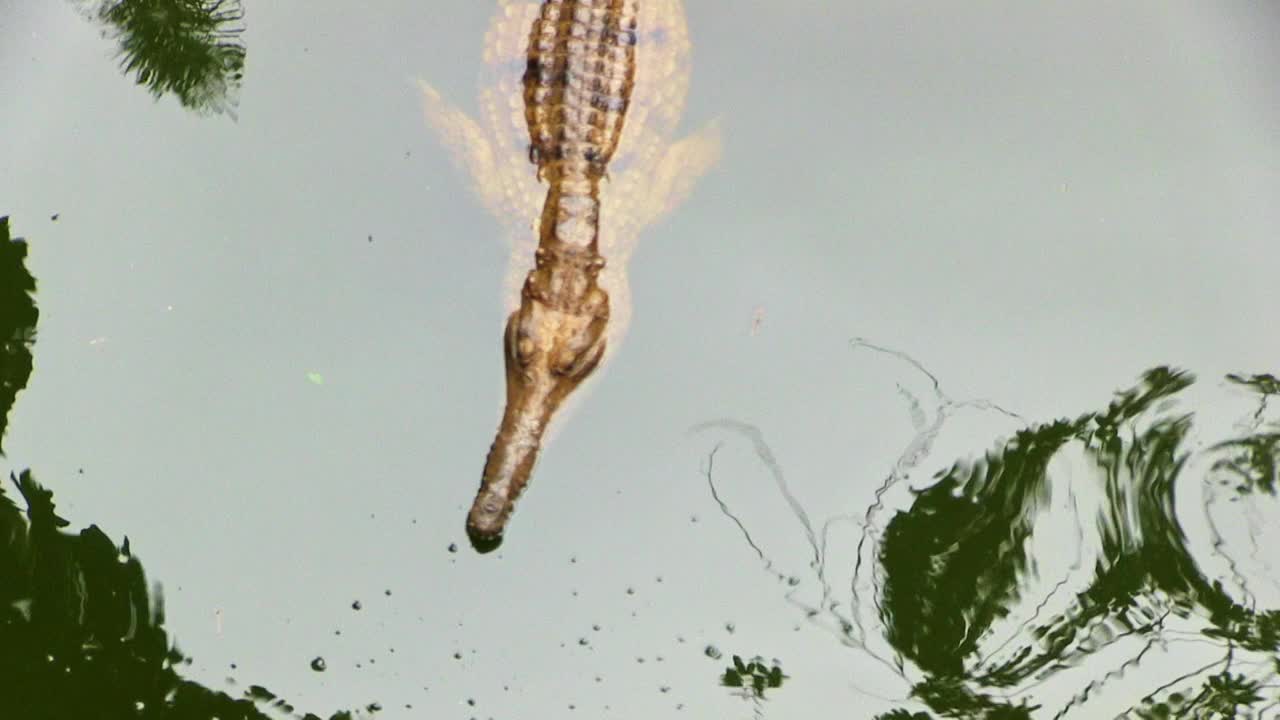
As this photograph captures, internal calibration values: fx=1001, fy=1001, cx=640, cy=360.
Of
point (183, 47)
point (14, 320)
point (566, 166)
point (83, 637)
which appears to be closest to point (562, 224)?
point (566, 166)

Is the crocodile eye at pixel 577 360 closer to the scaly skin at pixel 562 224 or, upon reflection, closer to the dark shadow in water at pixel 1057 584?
the scaly skin at pixel 562 224

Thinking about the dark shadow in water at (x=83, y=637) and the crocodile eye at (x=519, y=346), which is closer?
the dark shadow in water at (x=83, y=637)

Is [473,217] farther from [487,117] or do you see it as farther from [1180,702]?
[1180,702]

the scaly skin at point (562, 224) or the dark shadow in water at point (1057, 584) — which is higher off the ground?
the scaly skin at point (562, 224)

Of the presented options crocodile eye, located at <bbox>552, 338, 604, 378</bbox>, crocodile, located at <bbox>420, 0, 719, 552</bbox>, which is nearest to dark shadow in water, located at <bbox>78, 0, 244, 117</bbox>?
crocodile, located at <bbox>420, 0, 719, 552</bbox>

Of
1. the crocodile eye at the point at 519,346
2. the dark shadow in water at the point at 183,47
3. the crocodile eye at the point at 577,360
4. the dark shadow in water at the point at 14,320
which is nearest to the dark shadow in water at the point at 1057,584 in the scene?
the crocodile eye at the point at 577,360

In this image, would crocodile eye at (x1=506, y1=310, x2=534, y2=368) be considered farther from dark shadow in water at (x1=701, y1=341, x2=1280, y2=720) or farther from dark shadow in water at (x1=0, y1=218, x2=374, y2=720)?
dark shadow in water at (x1=0, y1=218, x2=374, y2=720)

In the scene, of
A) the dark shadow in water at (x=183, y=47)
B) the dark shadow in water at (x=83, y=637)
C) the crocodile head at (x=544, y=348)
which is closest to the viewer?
the dark shadow in water at (x=83, y=637)

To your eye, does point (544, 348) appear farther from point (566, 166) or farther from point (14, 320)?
point (14, 320)

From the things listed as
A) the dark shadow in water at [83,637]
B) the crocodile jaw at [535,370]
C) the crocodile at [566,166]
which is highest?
the crocodile at [566,166]
